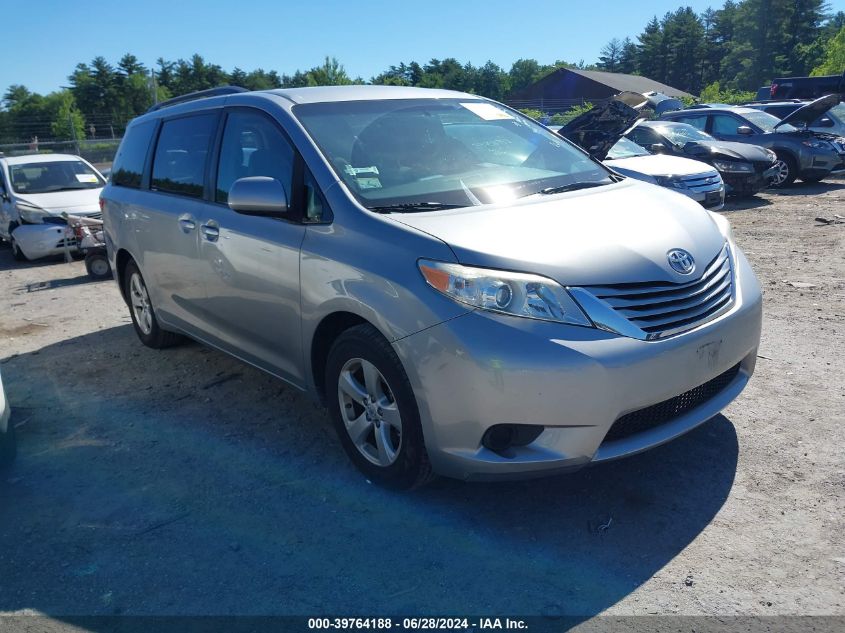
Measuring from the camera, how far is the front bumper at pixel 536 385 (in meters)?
2.72

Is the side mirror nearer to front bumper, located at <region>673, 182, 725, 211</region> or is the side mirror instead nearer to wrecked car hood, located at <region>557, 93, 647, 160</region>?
wrecked car hood, located at <region>557, 93, 647, 160</region>

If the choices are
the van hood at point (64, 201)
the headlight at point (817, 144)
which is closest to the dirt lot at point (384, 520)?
the van hood at point (64, 201)

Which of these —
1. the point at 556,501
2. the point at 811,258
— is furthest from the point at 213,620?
the point at 811,258

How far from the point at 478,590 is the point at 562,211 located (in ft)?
5.63

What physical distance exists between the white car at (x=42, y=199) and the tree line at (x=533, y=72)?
73.5ft

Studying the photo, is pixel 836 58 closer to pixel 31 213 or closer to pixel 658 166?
pixel 658 166

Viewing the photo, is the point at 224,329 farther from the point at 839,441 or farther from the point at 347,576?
the point at 839,441

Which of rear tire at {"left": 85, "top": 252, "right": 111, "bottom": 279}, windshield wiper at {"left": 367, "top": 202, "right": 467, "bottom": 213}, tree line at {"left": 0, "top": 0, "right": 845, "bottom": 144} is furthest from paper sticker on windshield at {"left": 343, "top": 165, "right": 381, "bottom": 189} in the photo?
tree line at {"left": 0, "top": 0, "right": 845, "bottom": 144}

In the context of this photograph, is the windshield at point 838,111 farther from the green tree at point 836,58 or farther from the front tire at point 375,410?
the green tree at point 836,58

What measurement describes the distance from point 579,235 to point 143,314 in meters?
4.03

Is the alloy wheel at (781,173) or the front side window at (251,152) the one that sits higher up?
the front side window at (251,152)

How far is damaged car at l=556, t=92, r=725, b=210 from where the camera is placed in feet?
27.0

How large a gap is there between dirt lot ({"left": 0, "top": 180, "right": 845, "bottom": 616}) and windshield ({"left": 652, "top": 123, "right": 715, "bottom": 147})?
9323mm

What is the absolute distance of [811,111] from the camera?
13.6 m
